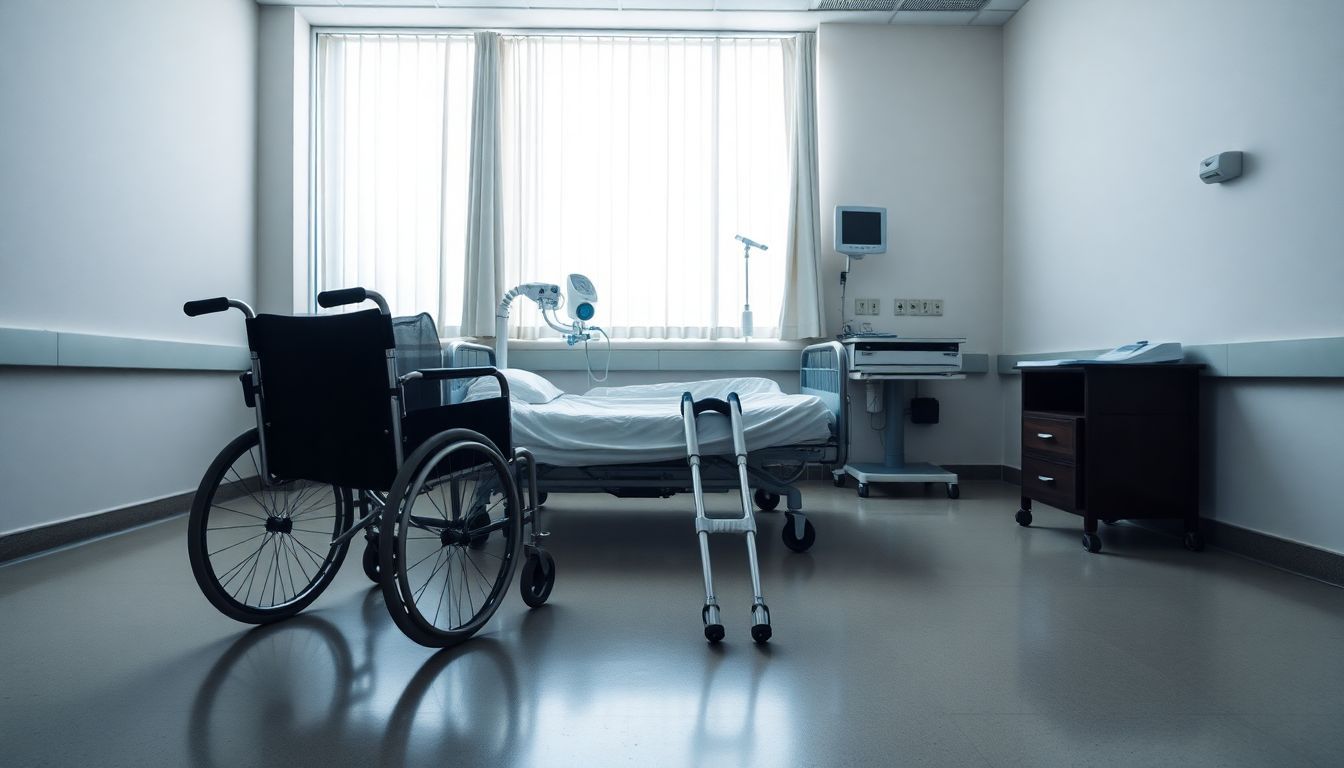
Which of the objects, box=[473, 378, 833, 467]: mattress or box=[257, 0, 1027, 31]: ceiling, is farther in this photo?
box=[257, 0, 1027, 31]: ceiling

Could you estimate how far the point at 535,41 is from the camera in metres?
4.41

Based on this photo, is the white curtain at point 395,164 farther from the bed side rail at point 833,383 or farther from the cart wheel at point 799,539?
the cart wheel at point 799,539

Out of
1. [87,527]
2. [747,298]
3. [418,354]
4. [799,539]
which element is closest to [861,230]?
[747,298]

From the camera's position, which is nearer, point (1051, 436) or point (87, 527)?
point (87, 527)

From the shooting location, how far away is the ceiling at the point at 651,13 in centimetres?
413

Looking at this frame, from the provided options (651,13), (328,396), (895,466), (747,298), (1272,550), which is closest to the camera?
(328,396)

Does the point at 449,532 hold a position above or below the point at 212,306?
below

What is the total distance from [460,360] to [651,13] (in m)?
2.54

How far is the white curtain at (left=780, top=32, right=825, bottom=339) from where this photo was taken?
4266 millimetres

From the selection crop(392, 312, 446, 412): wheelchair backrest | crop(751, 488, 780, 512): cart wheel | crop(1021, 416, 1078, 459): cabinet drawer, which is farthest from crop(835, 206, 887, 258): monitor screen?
crop(392, 312, 446, 412): wheelchair backrest

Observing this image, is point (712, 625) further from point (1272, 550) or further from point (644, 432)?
point (1272, 550)

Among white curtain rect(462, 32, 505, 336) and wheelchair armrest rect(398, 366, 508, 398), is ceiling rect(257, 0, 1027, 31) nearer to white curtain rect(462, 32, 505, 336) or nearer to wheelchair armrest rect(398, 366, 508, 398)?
white curtain rect(462, 32, 505, 336)

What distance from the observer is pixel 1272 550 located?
2.47 metres

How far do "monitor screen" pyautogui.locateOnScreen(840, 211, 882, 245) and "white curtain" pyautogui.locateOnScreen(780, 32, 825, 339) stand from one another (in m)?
0.21
